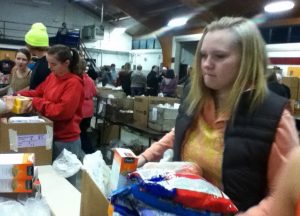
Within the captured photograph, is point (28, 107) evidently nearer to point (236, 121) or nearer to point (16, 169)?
point (16, 169)

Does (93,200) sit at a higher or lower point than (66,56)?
lower

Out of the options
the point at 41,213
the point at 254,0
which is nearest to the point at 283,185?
the point at 41,213

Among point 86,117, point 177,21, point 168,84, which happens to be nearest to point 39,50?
point 86,117

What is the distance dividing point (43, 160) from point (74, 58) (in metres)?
0.79

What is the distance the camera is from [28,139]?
200cm

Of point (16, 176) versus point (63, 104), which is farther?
point (63, 104)

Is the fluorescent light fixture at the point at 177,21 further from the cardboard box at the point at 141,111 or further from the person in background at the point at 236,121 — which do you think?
the person in background at the point at 236,121

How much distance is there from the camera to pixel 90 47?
17.2 metres

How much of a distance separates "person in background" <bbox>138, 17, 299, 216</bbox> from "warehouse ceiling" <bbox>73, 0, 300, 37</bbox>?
8547mm

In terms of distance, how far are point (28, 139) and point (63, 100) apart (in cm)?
40

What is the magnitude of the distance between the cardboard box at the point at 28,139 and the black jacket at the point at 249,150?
49.0 inches

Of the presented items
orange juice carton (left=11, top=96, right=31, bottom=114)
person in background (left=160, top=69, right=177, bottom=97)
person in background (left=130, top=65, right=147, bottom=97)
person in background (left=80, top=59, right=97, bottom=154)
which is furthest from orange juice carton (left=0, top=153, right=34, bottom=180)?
person in background (left=160, top=69, right=177, bottom=97)

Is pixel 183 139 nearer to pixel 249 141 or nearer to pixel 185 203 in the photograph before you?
pixel 249 141

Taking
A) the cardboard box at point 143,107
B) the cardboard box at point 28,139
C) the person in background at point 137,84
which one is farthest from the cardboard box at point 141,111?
the person in background at point 137,84
